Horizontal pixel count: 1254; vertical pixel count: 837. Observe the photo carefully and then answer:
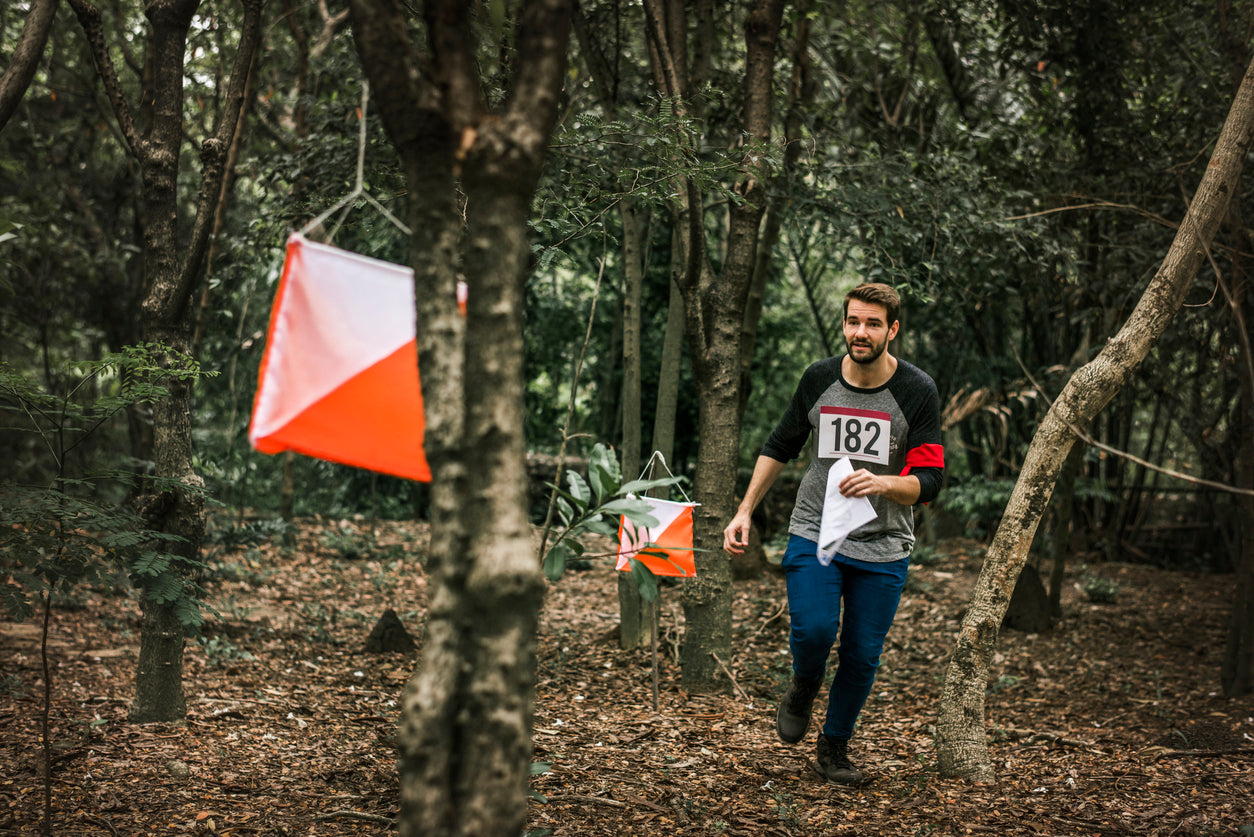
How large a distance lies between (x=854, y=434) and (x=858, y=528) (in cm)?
35

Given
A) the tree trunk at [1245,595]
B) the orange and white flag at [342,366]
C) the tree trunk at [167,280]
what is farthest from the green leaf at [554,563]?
the tree trunk at [1245,595]

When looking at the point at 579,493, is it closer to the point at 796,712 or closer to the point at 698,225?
the point at 796,712

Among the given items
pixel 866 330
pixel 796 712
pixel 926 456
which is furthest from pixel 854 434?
pixel 796 712

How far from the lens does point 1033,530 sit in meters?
2.99

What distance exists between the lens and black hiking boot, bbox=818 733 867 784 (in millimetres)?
3062

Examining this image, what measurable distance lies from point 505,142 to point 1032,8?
4852 millimetres

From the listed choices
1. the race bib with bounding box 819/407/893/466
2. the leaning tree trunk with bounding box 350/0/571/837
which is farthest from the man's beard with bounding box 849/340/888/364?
the leaning tree trunk with bounding box 350/0/571/837

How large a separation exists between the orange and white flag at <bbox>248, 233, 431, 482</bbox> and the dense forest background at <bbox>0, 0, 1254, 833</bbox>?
18 centimetres

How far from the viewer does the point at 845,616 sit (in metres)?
3.10

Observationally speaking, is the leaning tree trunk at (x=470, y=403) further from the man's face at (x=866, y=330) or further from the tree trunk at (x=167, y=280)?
the tree trunk at (x=167, y=280)

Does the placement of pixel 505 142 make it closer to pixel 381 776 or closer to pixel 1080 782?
pixel 381 776

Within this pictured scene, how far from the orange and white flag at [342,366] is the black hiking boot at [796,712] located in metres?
1.94

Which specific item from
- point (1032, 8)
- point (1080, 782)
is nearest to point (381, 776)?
point (1080, 782)

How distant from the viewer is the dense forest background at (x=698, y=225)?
329 cm
